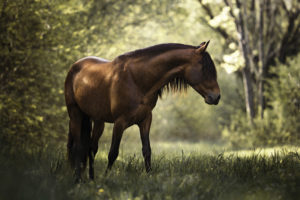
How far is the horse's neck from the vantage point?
4844 mm

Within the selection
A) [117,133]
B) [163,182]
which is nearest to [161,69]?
[117,133]

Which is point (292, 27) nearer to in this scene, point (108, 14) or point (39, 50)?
point (108, 14)

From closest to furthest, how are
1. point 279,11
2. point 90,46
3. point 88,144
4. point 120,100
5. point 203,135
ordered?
point 120,100, point 88,144, point 90,46, point 279,11, point 203,135

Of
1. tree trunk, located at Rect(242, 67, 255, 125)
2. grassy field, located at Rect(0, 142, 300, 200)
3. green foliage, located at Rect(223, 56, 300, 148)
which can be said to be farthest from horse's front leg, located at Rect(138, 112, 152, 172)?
tree trunk, located at Rect(242, 67, 255, 125)

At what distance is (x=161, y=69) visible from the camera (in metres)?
4.89

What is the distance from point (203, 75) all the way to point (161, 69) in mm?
555

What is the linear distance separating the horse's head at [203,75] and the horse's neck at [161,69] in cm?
11

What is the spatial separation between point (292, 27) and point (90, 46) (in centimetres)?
618

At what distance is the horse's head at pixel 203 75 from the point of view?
4.78m

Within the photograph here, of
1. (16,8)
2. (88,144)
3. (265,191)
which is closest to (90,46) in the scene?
(16,8)

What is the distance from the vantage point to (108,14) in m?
12.7

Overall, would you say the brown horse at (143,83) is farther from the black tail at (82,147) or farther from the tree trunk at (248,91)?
the tree trunk at (248,91)

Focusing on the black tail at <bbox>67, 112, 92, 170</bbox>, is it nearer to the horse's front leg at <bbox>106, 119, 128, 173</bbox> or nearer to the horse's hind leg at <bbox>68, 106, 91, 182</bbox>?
the horse's hind leg at <bbox>68, 106, 91, 182</bbox>

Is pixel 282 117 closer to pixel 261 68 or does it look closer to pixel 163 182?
pixel 261 68
